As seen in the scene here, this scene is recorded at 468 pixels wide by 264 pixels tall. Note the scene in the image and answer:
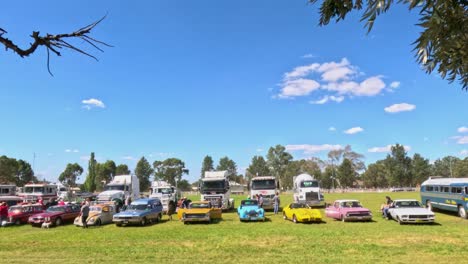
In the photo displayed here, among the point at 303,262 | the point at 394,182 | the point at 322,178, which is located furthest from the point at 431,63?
the point at 322,178

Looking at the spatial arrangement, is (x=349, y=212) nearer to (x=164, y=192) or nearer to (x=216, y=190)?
(x=216, y=190)

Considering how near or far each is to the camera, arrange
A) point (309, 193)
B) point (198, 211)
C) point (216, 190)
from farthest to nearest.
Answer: point (309, 193), point (216, 190), point (198, 211)

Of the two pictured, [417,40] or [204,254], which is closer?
[417,40]

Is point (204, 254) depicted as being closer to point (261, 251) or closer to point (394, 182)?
point (261, 251)

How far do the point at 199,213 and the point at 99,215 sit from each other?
→ 6244 mm

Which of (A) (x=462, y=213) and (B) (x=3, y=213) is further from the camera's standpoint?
(B) (x=3, y=213)

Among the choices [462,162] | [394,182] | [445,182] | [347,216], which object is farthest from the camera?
[462,162]

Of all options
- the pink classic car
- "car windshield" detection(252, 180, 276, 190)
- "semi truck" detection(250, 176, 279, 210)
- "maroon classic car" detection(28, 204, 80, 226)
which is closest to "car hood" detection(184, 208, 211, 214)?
the pink classic car

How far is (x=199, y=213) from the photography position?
21.5m

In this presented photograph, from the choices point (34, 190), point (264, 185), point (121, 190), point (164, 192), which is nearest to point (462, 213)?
point (264, 185)

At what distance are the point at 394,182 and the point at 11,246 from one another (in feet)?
349

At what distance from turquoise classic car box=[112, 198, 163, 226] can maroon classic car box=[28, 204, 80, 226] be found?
4.14m

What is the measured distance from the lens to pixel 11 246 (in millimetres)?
14383

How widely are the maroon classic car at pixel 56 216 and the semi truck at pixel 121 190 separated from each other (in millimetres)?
7422
